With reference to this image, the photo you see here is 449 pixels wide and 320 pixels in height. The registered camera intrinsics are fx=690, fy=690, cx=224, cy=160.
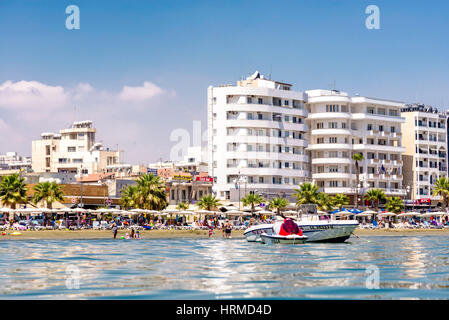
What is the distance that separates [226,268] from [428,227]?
68.4 metres

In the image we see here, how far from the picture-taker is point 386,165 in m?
121

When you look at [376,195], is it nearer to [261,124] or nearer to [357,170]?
[357,170]

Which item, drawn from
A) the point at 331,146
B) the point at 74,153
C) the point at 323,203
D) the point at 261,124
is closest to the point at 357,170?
the point at 331,146

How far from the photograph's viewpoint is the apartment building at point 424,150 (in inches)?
5007

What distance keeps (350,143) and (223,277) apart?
96468mm

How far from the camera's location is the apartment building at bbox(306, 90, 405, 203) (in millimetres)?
116188

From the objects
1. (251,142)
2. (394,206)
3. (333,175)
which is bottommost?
(394,206)

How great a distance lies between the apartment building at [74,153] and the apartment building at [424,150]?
67983 mm

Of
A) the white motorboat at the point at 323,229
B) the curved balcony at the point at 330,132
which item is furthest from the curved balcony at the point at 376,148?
the white motorboat at the point at 323,229

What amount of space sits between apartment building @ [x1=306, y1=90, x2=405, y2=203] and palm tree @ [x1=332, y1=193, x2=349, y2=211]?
207 inches

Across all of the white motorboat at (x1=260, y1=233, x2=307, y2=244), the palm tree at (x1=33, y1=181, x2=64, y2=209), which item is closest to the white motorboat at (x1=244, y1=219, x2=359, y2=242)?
the white motorboat at (x1=260, y1=233, x2=307, y2=244)

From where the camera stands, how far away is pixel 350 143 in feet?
387
